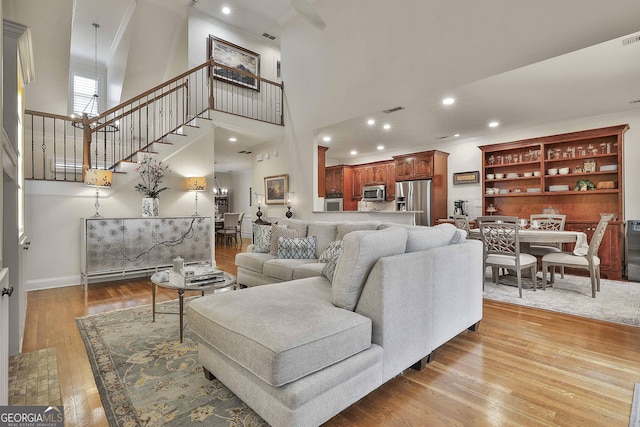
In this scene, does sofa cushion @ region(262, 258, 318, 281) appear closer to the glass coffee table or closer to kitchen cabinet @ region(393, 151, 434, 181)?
the glass coffee table

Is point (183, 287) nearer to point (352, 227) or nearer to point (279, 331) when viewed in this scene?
point (279, 331)

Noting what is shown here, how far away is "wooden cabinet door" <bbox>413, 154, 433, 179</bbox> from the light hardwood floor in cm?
434

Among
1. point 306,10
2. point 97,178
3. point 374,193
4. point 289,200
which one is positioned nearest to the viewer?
point 306,10

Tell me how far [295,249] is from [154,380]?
206cm

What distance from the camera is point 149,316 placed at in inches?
122

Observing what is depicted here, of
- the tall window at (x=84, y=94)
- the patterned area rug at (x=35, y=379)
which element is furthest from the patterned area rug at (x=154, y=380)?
the tall window at (x=84, y=94)

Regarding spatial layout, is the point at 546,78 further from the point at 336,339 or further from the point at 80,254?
the point at 80,254

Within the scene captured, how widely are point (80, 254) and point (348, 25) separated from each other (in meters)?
5.42

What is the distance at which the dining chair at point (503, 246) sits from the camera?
3.84 m

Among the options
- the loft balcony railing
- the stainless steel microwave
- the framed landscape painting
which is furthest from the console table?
the stainless steel microwave

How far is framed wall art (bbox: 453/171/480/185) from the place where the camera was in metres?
6.73

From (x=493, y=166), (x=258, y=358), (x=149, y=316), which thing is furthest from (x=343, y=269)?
(x=493, y=166)

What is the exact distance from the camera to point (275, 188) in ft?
22.9

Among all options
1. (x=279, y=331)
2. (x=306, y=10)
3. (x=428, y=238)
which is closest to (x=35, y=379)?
(x=279, y=331)
